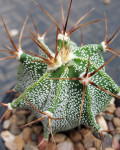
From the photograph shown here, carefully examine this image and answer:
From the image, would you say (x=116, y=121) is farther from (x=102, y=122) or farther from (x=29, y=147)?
(x=29, y=147)

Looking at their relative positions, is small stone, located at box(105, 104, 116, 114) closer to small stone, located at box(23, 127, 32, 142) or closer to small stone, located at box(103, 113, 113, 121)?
small stone, located at box(103, 113, 113, 121)

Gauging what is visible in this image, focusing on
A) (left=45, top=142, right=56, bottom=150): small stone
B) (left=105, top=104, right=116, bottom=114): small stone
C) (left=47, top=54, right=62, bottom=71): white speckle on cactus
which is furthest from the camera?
(left=105, top=104, right=116, bottom=114): small stone

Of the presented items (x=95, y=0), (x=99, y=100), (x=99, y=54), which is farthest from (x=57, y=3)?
(x=99, y=100)

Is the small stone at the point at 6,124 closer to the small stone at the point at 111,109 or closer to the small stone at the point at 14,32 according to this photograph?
the small stone at the point at 111,109

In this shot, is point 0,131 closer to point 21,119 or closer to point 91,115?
point 21,119

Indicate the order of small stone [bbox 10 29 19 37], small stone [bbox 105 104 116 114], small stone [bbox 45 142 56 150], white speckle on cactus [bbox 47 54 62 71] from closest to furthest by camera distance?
white speckle on cactus [bbox 47 54 62 71] < small stone [bbox 45 142 56 150] < small stone [bbox 105 104 116 114] < small stone [bbox 10 29 19 37]

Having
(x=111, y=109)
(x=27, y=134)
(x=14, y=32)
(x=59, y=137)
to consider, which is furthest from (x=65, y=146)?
(x=14, y=32)

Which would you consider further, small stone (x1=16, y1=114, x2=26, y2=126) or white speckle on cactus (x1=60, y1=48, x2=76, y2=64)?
small stone (x1=16, y1=114, x2=26, y2=126)

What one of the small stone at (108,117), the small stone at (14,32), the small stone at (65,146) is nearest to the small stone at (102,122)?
the small stone at (108,117)

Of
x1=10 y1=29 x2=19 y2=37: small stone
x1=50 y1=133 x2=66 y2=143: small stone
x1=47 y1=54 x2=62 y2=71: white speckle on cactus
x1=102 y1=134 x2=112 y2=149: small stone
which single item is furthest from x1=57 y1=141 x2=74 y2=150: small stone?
x1=10 y1=29 x2=19 y2=37: small stone
